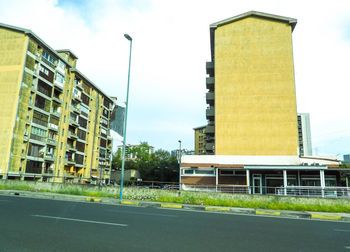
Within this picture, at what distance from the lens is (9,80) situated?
38.2 meters

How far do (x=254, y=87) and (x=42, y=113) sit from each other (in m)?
34.2

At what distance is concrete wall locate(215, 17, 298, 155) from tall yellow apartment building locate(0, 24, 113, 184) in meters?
21.5

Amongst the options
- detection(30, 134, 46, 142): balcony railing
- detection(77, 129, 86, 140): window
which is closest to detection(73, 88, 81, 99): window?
detection(77, 129, 86, 140): window

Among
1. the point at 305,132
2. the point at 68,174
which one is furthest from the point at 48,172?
the point at 305,132

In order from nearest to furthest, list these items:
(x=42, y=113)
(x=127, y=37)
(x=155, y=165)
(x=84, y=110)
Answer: (x=127, y=37) < (x=42, y=113) < (x=84, y=110) < (x=155, y=165)

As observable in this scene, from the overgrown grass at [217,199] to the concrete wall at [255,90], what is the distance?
2067cm

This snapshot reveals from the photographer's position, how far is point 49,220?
8.37m

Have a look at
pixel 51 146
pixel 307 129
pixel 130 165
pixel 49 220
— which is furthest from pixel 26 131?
pixel 307 129

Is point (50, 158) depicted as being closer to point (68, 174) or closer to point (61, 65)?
point (68, 174)

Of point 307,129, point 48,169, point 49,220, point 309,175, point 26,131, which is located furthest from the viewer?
point 307,129

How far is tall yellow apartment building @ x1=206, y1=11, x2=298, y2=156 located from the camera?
37.1 metres

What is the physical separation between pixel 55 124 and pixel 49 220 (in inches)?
1692

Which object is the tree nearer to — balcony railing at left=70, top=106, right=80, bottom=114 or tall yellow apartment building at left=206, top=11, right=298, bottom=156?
balcony railing at left=70, top=106, right=80, bottom=114

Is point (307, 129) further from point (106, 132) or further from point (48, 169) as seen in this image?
point (48, 169)
